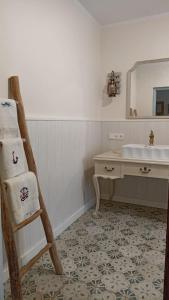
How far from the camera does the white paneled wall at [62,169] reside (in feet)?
6.48

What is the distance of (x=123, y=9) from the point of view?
2.66 meters

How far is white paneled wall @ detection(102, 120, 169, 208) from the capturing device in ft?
9.71

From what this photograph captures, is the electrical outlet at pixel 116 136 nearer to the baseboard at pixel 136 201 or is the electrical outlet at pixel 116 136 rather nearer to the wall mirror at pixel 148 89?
the wall mirror at pixel 148 89

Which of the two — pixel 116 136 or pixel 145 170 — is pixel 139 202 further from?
pixel 116 136

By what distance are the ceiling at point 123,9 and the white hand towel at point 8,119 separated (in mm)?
1657

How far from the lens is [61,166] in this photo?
2369mm

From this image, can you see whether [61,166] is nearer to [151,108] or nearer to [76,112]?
[76,112]

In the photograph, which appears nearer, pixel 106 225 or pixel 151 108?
pixel 106 225

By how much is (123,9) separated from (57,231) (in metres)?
2.51

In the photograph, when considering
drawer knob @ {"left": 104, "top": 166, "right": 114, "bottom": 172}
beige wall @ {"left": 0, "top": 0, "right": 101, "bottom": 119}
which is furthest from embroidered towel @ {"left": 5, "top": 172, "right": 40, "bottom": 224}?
drawer knob @ {"left": 104, "top": 166, "right": 114, "bottom": 172}

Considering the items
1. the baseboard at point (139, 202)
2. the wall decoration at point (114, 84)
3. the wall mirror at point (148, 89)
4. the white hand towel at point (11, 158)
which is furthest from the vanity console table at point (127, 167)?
the white hand towel at point (11, 158)

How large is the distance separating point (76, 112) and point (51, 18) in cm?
94

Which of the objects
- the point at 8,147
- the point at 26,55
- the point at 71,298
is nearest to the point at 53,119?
the point at 26,55

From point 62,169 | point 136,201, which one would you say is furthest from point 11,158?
point 136,201
